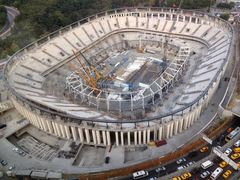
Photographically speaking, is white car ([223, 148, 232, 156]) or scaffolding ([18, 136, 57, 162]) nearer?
white car ([223, 148, 232, 156])

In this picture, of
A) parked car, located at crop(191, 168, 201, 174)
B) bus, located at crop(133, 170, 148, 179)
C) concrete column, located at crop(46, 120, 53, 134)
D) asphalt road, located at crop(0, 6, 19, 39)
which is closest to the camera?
parked car, located at crop(191, 168, 201, 174)

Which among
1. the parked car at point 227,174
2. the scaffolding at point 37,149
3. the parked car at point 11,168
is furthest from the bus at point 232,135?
the parked car at point 11,168

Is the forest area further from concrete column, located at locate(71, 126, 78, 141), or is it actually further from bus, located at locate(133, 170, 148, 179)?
bus, located at locate(133, 170, 148, 179)

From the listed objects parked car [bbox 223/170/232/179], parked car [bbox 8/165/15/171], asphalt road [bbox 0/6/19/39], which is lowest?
parked car [bbox 8/165/15/171]

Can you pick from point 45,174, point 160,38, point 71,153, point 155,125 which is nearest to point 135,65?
point 160,38

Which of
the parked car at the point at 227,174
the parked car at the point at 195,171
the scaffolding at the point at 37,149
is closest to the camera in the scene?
the parked car at the point at 227,174

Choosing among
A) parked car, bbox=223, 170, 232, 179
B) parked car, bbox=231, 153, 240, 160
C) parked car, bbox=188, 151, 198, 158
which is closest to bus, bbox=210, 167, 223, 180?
parked car, bbox=223, 170, 232, 179

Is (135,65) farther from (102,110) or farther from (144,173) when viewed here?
(144,173)

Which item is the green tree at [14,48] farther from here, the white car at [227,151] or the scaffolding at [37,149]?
the white car at [227,151]

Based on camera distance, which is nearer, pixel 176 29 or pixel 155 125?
pixel 155 125

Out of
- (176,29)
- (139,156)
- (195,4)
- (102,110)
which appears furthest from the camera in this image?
(195,4)

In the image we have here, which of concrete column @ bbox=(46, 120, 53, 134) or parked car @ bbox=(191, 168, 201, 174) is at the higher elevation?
concrete column @ bbox=(46, 120, 53, 134)
